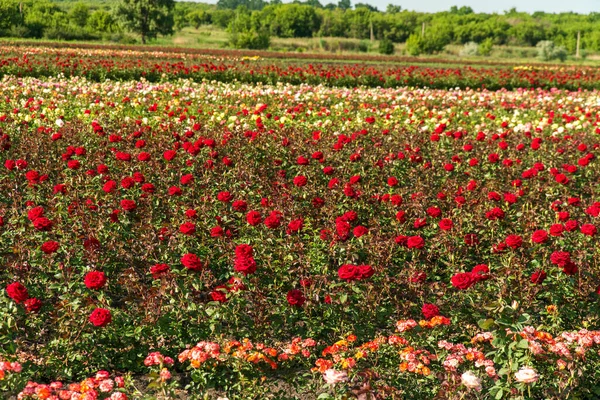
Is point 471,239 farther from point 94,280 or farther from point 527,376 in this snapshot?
point 94,280

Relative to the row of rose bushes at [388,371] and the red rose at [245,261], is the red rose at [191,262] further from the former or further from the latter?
the row of rose bushes at [388,371]

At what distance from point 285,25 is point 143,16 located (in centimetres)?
4327

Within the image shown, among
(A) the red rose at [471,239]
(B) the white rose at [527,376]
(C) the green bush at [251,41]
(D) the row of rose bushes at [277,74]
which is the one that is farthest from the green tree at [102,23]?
(B) the white rose at [527,376]

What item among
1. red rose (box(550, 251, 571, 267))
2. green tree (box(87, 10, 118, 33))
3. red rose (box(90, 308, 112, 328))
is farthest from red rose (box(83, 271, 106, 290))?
green tree (box(87, 10, 118, 33))

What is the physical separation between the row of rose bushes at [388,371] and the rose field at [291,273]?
0.05 ft

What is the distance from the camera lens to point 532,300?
13.7 feet

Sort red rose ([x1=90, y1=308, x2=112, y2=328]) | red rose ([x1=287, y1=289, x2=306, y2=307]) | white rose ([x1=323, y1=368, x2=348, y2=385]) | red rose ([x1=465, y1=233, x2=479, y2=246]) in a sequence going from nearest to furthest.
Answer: white rose ([x1=323, y1=368, x2=348, y2=385]) → red rose ([x1=90, y1=308, x2=112, y2=328]) → red rose ([x1=287, y1=289, x2=306, y2=307]) → red rose ([x1=465, y1=233, x2=479, y2=246])

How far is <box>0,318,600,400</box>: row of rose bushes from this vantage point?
8.79 ft

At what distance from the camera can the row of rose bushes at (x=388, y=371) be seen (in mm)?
2678

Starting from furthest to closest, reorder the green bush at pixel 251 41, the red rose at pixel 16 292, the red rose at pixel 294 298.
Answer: the green bush at pixel 251 41
the red rose at pixel 294 298
the red rose at pixel 16 292

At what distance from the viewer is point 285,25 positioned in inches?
3617

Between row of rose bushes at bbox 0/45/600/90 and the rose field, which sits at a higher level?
row of rose bushes at bbox 0/45/600/90

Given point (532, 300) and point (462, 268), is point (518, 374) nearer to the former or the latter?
point (532, 300)

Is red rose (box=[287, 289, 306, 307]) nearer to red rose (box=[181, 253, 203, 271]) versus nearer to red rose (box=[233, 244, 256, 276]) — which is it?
red rose (box=[233, 244, 256, 276])
